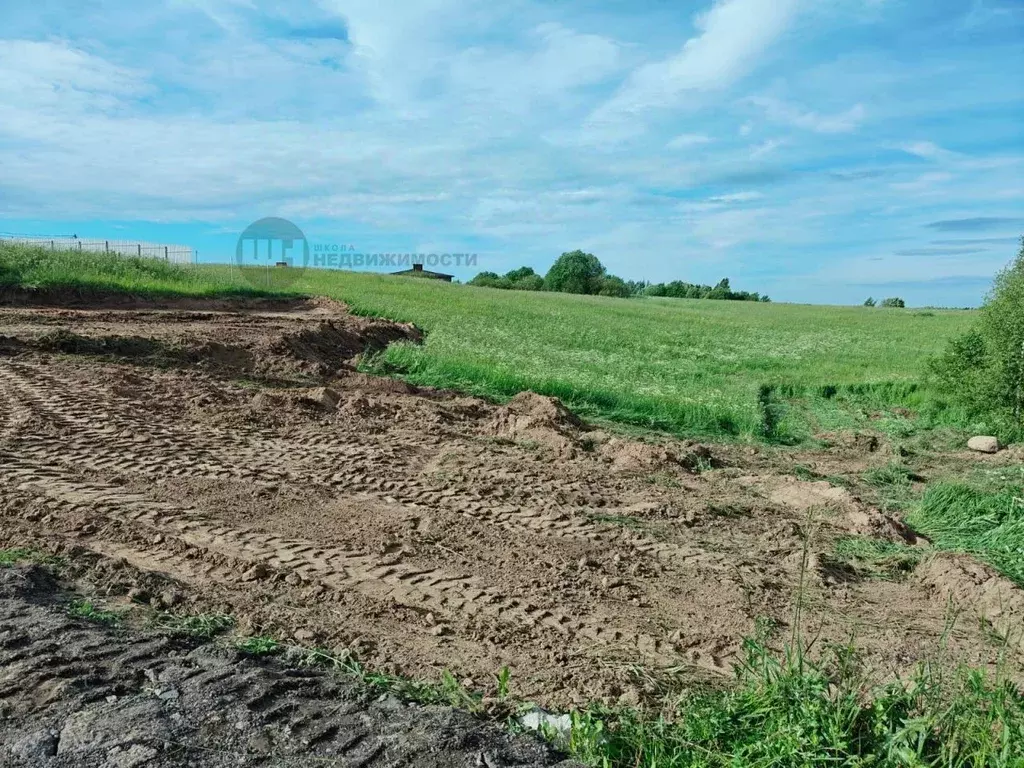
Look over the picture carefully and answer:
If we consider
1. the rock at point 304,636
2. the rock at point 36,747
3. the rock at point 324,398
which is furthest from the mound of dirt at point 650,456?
the rock at point 36,747

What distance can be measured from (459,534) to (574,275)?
92830mm

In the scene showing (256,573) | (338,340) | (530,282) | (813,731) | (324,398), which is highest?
(530,282)

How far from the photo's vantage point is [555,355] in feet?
65.7

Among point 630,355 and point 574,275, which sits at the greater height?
point 574,275

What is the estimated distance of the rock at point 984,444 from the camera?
12.3 m

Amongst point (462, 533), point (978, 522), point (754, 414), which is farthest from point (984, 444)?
point (462, 533)

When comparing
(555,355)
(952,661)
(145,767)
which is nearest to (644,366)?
(555,355)

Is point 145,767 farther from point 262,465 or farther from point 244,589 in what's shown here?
point 262,465

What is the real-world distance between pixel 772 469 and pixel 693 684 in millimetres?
6178

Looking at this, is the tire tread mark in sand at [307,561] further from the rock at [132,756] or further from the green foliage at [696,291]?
the green foliage at [696,291]

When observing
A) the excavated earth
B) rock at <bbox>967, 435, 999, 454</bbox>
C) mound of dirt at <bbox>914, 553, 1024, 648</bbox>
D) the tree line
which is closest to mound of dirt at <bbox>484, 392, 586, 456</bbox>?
the excavated earth

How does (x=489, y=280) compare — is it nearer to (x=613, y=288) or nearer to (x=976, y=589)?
(x=613, y=288)

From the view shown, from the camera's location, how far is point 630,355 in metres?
22.0

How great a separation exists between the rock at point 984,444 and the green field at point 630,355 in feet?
8.23
